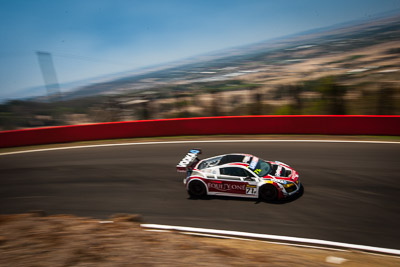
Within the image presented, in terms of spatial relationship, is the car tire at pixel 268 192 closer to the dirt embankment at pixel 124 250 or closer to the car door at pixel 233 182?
the car door at pixel 233 182

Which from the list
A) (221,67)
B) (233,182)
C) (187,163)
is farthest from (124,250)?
(221,67)

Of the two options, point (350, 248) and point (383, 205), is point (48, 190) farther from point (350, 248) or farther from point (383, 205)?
point (383, 205)

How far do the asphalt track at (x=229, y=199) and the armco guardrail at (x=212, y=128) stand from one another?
5.97 feet

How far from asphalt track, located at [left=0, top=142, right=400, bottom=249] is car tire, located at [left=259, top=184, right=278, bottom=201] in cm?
22

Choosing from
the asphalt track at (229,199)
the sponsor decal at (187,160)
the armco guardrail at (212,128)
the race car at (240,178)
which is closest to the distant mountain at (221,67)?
Answer: the armco guardrail at (212,128)

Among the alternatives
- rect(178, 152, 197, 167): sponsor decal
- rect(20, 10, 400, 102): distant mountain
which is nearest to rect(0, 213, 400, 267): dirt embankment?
rect(178, 152, 197, 167): sponsor decal

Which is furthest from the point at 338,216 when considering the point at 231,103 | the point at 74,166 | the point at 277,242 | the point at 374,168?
the point at 231,103

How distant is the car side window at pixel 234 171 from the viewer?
934 cm

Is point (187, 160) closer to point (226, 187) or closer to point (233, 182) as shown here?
point (226, 187)

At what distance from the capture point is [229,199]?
31.2ft

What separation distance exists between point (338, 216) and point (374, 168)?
13.4 ft

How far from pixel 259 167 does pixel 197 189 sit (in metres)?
2.15

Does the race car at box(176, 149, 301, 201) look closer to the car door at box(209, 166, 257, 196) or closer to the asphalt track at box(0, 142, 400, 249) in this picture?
the car door at box(209, 166, 257, 196)

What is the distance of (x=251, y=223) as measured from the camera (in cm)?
824
